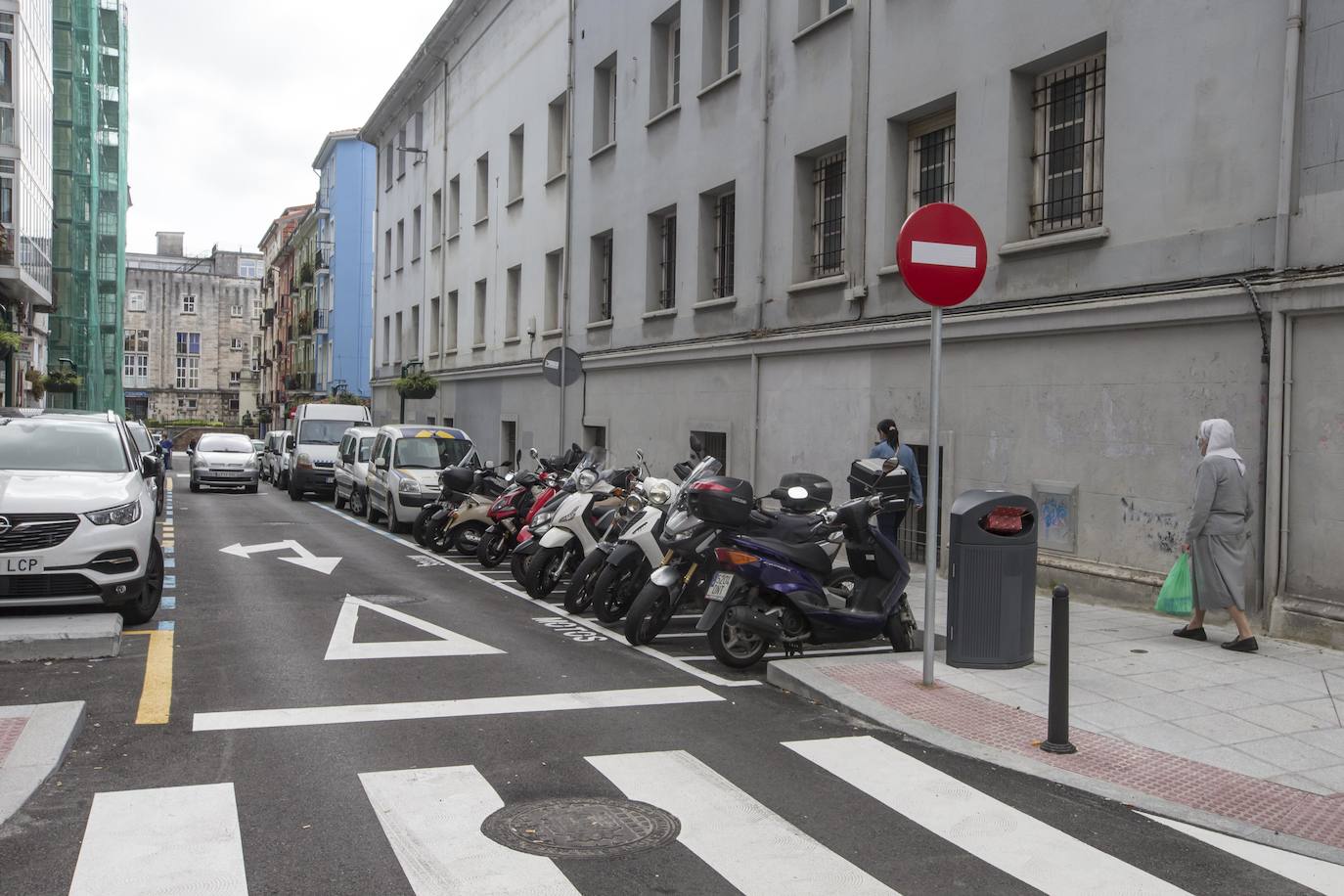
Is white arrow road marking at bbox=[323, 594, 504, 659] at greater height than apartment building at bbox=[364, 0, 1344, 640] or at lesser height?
lesser

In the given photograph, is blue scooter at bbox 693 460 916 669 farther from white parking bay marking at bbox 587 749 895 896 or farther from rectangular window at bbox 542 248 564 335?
rectangular window at bbox 542 248 564 335

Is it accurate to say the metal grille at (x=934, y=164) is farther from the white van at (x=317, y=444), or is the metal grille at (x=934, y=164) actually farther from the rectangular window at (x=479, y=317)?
the rectangular window at (x=479, y=317)

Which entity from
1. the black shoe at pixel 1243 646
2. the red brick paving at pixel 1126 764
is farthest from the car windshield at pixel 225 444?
the black shoe at pixel 1243 646

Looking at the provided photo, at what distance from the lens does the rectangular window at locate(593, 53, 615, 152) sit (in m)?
22.6

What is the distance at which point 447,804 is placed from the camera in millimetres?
4906

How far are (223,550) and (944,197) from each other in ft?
33.4

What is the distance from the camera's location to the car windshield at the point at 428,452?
19.0 metres

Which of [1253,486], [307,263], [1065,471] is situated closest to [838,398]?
[1065,471]

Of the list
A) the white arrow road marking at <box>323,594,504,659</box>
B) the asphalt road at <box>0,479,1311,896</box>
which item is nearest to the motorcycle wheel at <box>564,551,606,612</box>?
the white arrow road marking at <box>323,594,504,659</box>

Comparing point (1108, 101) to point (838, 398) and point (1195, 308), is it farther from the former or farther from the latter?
point (838, 398)

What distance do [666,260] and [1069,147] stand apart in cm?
964

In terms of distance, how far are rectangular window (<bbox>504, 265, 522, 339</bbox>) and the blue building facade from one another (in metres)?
30.6

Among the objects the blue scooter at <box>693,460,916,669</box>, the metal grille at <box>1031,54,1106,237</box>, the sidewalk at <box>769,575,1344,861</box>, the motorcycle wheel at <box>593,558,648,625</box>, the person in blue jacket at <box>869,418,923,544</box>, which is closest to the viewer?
the sidewalk at <box>769,575,1344,861</box>

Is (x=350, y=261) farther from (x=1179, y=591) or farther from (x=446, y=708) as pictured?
(x=446, y=708)
